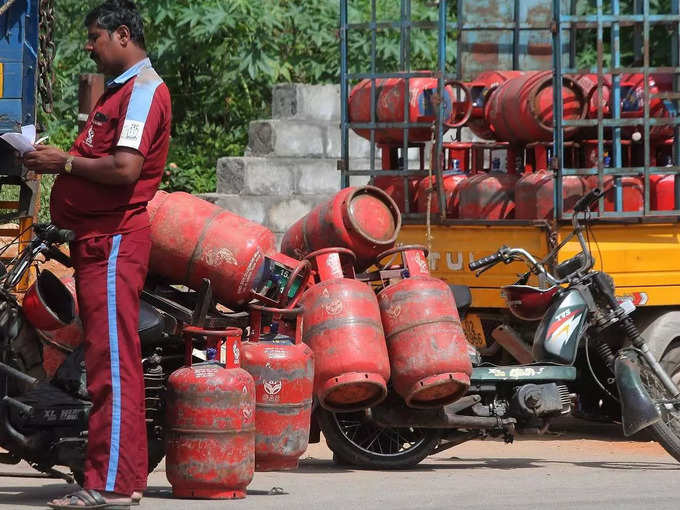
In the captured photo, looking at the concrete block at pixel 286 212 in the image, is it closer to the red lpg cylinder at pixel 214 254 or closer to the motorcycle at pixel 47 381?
the red lpg cylinder at pixel 214 254

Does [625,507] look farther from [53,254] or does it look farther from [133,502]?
[53,254]

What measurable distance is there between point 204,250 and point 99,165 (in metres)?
0.98

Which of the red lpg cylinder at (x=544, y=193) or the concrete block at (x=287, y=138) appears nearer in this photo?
the red lpg cylinder at (x=544, y=193)

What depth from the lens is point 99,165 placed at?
5348 mm

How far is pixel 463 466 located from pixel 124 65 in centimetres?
308

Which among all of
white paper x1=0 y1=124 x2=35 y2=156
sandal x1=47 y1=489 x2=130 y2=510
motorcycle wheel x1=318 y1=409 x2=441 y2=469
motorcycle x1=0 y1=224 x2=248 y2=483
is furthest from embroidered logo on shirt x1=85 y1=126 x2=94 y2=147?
motorcycle wheel x1=318 y1=409 x2=441 y2=469

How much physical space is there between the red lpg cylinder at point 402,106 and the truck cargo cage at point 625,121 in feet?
2.73

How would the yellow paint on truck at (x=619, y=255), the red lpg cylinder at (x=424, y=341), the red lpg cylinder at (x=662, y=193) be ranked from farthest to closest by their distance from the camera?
the red lpg cylinder at (x=662, y=193) → the yellow paint on truck at (x=619, y=255) → the red lpg cylinder at (x=424, y=341)

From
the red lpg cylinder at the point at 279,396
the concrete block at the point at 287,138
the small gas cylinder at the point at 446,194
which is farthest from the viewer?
the concrete block at the point at 287,138

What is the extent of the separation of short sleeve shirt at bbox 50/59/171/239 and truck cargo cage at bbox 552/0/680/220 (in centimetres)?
342

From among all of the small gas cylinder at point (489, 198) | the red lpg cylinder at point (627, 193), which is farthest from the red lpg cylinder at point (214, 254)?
the red lpg cylinder at point (627, 193)

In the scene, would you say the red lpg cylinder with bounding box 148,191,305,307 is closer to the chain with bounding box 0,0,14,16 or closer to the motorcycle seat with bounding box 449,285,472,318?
the motorcycle seat with bounding box 449,285,472,318

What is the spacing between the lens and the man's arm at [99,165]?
210 inches

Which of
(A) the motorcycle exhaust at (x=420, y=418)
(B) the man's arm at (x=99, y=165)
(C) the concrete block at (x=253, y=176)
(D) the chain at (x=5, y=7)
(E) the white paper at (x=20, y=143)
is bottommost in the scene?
(A) the motorcycle exhaust at (x=420, y=418)
